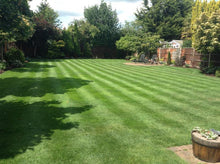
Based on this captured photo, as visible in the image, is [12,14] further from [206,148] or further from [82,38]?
[82,38]

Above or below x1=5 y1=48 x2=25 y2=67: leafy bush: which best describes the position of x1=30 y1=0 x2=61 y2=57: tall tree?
above

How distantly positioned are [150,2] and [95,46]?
22224 millimetres

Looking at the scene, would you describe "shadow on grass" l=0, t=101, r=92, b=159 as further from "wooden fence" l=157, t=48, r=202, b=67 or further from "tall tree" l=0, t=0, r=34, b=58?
"wooden fence" l=157, t=48, r=202, b=67

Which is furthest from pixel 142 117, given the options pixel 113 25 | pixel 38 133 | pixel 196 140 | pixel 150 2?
pixel 150 2

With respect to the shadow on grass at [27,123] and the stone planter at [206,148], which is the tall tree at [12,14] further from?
the stone planter at [206,148]

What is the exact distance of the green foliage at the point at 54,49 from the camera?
31.5 metres

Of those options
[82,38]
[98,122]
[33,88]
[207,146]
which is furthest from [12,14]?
[82,38]

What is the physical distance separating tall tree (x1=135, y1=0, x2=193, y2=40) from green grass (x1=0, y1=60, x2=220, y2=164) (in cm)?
3947

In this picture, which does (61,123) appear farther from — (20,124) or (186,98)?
(186,98)

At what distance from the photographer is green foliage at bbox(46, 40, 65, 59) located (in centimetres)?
3148

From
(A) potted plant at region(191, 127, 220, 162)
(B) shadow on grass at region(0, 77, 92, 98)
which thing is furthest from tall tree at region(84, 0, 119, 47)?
(A) potted plant at region(191, 127, 220, 162)

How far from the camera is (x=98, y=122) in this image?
6.07 metres

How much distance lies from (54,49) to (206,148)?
30.9m

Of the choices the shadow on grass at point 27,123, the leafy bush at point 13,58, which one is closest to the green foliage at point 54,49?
the leafy bush at point 13,58
